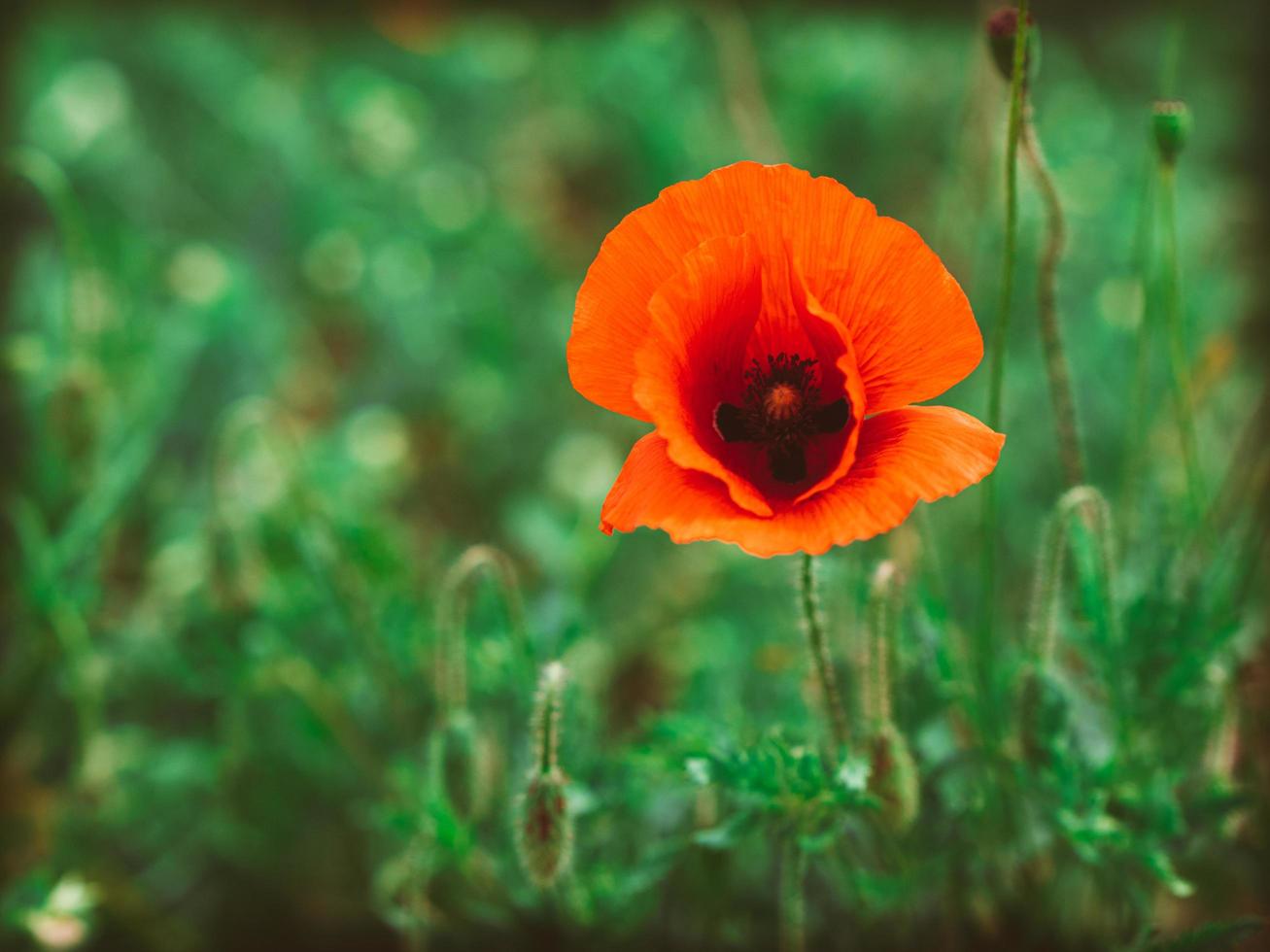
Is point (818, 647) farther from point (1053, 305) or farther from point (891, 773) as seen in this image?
point (1053, 305)

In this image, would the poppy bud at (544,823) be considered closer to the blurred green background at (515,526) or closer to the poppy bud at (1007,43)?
the blurred green background at (515,526)

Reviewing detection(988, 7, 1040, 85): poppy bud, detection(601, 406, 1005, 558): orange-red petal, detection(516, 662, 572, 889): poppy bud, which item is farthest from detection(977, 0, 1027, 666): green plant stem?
detection(516, 662, 572, 889): poppy bud

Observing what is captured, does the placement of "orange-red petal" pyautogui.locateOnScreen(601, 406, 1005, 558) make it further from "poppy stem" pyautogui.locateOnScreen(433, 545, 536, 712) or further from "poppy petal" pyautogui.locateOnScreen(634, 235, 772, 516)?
"poppy stem" pyautogui.locateOnScreen(433, 545, 536, 712)

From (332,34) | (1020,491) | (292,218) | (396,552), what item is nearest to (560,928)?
(396,552)

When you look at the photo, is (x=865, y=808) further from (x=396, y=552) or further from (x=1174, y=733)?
(x=396, y=552)

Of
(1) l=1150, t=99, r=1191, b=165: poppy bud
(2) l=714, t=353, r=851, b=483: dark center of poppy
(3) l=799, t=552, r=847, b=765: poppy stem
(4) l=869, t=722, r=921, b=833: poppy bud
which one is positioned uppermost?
(1) l=1150, t=99, r=1191, b=165: poppy bud

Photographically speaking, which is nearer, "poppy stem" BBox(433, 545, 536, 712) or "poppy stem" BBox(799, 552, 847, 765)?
"poppy stem" BBox(799, 552, 847, 765)

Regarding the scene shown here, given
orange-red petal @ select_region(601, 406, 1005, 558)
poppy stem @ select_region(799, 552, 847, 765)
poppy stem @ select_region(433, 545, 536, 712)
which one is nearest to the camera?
orange-red petal @ select_region(601, 406, 1005, 558)
